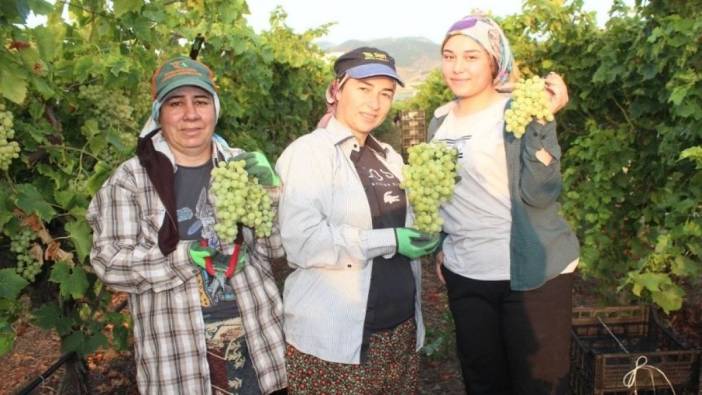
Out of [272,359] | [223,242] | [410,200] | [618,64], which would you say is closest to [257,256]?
[223,242]

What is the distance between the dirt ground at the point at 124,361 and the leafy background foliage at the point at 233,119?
21.3 inches

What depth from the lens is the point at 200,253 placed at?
6.84 feet

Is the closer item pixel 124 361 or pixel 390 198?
pixel 390 198

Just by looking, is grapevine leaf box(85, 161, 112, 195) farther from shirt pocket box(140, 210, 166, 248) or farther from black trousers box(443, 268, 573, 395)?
black trousers box(443, 268, 573, 395)

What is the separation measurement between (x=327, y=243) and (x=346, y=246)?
8cm

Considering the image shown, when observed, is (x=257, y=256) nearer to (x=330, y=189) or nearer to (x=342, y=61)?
(x=330, y=189)

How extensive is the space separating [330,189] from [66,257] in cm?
126

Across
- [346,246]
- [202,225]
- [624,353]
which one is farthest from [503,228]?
[624,353]

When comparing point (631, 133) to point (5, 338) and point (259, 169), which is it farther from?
point (5, 338)

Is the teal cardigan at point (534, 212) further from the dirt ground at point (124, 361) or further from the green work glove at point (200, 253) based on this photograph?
the dirt ground at point (124, 361)

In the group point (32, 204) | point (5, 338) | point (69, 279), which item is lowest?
point (5, 338)

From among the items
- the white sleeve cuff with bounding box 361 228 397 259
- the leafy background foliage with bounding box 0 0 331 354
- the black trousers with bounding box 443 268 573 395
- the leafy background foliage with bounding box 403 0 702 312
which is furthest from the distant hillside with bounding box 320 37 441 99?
the white sleeve cuff with bounding box 361 228 397 259

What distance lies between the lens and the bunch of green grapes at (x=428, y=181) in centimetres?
218

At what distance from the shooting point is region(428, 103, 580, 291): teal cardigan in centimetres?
229
